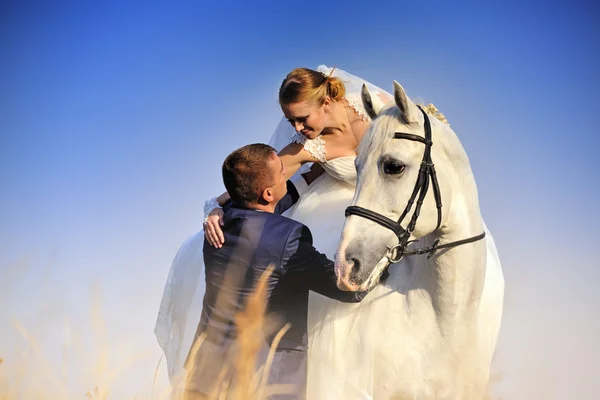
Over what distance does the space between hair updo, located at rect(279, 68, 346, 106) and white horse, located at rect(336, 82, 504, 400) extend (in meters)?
0.90

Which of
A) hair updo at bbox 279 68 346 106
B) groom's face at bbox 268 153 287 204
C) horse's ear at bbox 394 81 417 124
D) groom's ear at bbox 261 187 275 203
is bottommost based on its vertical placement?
groom's ear at bbox 261 187 275 203

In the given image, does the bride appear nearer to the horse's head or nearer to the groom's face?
the groom's face

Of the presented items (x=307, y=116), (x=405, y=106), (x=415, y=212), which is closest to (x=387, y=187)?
(x=415, y=212)

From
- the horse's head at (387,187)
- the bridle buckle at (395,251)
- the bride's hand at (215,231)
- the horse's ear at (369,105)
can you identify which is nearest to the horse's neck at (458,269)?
the horse's head at (387,187)

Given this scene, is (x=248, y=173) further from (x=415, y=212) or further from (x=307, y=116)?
(x=307, y=116)

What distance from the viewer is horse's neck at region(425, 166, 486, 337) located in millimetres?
3883

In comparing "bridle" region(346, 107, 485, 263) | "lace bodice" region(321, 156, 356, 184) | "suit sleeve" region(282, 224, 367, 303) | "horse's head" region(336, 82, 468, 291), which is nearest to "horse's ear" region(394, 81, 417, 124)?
"horse's head" region(336, 82, 468, 291)

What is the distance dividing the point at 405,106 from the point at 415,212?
632 mm

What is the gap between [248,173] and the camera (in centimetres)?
388

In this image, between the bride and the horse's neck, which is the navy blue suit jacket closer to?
the bride

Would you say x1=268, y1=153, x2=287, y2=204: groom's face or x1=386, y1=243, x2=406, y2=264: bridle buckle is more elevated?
x1=268, y1=153, x2=287, y2=204: groom's face

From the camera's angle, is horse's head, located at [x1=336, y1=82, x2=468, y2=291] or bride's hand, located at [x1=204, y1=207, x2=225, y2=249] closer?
horse's head, located at [x1=336, y1=82, x2=468, y2=291]

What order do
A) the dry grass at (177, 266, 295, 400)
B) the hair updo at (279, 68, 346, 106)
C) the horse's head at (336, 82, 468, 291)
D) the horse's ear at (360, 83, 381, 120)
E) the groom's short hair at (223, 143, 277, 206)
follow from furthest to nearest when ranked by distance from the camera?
the hair updo at (279, 68, 346, 106), the horse's ear at (360, 83, 381, 120), the groom's short hair at (223, 143, 277, 206), the horse's head at (336, 82, 468, 291), the dry grass at (177, 266, 295, 400)

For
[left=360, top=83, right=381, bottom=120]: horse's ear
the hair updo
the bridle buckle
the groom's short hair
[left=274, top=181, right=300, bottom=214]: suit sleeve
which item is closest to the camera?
the bridle buckle
